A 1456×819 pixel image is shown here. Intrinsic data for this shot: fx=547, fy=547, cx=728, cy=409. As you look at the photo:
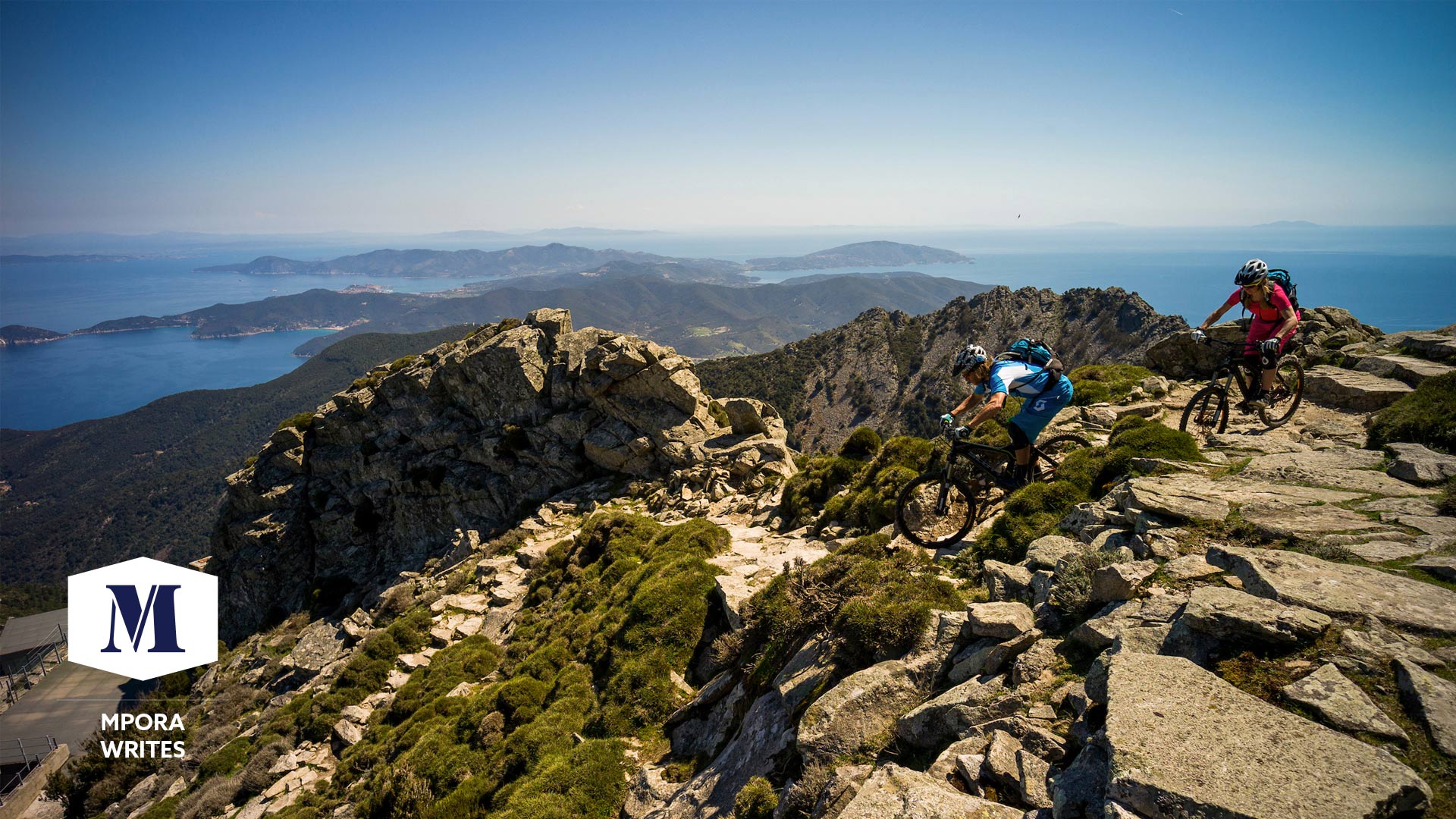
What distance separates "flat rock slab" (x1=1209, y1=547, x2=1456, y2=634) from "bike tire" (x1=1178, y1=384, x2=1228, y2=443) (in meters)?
6.42

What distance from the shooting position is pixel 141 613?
2523 cm

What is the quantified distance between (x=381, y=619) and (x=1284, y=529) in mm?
28526

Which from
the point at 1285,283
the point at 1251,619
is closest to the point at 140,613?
the point at 1251,619

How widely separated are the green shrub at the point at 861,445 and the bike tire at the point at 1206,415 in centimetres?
866

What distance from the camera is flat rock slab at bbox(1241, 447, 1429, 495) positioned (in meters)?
7.36

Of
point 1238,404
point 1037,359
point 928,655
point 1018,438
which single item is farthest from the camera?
point 1238,404

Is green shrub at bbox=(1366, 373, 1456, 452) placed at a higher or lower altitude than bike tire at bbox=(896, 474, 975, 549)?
higher

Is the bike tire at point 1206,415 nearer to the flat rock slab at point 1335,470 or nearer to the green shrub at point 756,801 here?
the flat rock slab at point 1335,470

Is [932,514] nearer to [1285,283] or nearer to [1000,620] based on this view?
[1000,620]

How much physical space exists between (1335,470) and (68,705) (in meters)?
65.9

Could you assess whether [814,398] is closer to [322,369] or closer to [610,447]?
[610,447]

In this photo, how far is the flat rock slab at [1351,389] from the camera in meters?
11.3

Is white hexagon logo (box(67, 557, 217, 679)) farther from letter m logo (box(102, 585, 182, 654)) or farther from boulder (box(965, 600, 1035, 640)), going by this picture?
boulder (box(965, 600, 1035, 640))

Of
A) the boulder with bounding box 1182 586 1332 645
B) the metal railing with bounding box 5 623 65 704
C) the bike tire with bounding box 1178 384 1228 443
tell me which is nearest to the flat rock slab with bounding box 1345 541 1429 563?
the boulder with bounding box 1182 586 1332 645
